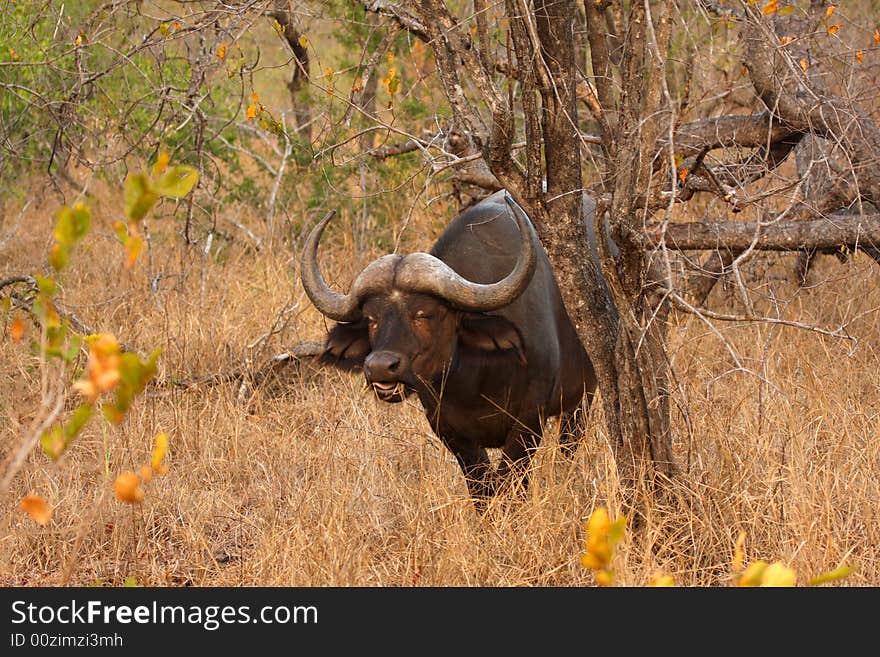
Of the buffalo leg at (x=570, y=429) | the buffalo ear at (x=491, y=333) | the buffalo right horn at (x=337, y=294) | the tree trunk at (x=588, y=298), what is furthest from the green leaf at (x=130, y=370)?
the buffalo leg at (x=570, y=429)

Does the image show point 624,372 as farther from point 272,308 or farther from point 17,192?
point 17,192

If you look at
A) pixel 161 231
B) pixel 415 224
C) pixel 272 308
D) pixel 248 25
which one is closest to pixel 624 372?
pixel 248 25

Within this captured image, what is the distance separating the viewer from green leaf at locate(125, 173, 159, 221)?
4.69 feet

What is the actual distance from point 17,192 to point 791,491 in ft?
21.6

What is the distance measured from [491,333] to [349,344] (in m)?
0.58

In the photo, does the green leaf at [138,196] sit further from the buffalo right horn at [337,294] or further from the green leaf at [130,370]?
the buffalo right horn at [337,294]

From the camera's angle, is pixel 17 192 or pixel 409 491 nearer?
pixel 409 491

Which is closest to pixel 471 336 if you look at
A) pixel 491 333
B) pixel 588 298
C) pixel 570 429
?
pixel 491 333

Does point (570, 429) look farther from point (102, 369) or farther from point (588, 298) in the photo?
point (102, 369)

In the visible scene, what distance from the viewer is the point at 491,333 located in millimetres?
4016

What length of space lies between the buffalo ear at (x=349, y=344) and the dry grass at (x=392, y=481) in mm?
476

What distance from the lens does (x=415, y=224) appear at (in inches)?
305

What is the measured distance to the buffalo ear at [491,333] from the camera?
13.2ft
